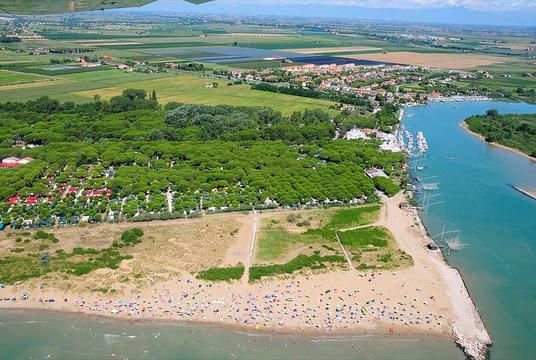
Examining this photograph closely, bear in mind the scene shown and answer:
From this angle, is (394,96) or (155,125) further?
(394,96)

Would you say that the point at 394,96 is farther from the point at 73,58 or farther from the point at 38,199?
the point at 73,58

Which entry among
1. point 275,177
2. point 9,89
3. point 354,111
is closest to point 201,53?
point 9,89

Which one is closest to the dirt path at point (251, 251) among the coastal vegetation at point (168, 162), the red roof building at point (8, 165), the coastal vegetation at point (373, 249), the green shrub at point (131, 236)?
the coastal vegetation at point (168, 162)

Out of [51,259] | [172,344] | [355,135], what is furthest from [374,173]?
[51,259]

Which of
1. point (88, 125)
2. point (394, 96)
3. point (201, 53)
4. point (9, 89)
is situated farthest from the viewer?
point (201, 53)

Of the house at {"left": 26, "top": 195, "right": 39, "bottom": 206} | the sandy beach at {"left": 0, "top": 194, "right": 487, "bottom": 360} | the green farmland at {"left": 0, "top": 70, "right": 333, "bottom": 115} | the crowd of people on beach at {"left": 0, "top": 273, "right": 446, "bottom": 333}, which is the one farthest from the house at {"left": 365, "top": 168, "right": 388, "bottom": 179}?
the house at {"left": 26, "top": 195, "right": 39, "bottom": 206}

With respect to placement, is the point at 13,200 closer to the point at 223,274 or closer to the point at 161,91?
the point at 223,274
